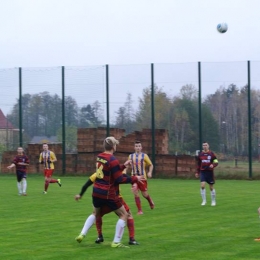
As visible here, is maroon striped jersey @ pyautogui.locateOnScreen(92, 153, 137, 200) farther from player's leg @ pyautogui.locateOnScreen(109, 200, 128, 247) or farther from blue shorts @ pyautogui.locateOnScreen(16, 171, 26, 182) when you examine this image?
blue shorts @ pyautogui.locateOnScreen(16, 171, 26, 182)

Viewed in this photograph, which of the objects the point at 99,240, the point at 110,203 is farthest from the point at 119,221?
the point at 99,240

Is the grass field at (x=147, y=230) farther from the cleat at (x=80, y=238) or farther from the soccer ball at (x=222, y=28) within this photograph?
the soccer ball at (x=222, y=28)

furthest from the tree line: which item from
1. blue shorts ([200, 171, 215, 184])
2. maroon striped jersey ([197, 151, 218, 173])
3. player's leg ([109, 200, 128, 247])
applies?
player's leg ([109, 200, 128, 247])

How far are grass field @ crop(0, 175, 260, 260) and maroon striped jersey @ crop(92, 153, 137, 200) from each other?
1.02m

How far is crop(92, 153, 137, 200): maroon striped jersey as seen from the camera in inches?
485

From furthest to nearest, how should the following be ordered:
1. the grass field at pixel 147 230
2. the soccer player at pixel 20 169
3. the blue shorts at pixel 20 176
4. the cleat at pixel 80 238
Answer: the blue shorts at pixel 20 176
the soccer player at pixel 20 169
the cleat at pixel 80 238
the grass field at pixel 147 230

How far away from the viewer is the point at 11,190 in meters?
30.2

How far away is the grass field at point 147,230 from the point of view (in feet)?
39.1

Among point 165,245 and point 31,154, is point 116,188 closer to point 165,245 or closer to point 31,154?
point 165,245

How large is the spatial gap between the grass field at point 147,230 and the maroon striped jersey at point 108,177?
3.34 feet

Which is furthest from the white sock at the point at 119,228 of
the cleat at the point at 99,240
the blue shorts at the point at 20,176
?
the blue shorts at the point at 20,176

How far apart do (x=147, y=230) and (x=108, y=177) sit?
10.6 feet

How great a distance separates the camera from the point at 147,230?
49.9 feet

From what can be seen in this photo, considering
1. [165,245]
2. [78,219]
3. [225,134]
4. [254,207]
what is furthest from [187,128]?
[165,245]
